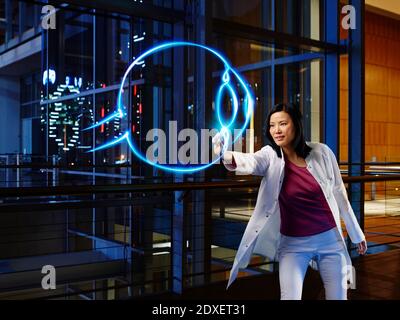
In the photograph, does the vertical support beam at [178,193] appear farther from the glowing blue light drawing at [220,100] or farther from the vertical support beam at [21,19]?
the vertical support beam at [21,19]

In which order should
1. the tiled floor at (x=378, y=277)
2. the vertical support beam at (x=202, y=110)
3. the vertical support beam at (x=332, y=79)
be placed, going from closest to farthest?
1. the tiled floor at (x=378, y=277)
2. the vertical support beam at (x=202, y=110)
3. the vertical support beam at (x=332, y=79)

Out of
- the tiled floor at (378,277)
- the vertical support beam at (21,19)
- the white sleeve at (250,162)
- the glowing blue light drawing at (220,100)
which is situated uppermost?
the vertical support beam at (21,19)

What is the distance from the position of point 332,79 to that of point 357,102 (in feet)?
1.25

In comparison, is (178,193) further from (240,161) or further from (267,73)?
(267,73)

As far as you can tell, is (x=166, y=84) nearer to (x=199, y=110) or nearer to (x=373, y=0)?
(x=199, y=110)

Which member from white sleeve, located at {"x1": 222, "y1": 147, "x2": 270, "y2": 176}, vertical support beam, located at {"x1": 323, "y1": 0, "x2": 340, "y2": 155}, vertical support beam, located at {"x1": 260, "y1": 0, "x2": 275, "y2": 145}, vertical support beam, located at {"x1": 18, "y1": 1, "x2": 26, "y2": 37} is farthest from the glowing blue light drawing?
vertical support beam, located at {"x1": 18, "y1": 1, "x2": 26, "y2": 37}

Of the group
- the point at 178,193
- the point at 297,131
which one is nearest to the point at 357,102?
the point at 178,193

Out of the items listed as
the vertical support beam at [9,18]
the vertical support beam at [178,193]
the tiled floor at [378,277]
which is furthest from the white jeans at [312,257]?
the vertical support beam at [9,18]

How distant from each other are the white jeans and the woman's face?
45 centimetres

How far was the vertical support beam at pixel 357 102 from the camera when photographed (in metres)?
5.62

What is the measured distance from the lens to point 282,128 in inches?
90.4

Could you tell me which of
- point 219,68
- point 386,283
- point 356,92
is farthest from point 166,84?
point 386,283

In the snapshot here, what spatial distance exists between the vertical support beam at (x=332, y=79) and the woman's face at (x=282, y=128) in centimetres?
359

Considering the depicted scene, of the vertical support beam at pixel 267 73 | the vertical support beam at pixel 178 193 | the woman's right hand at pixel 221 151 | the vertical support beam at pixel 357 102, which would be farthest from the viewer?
the vertical support beam at pixel 267 73
